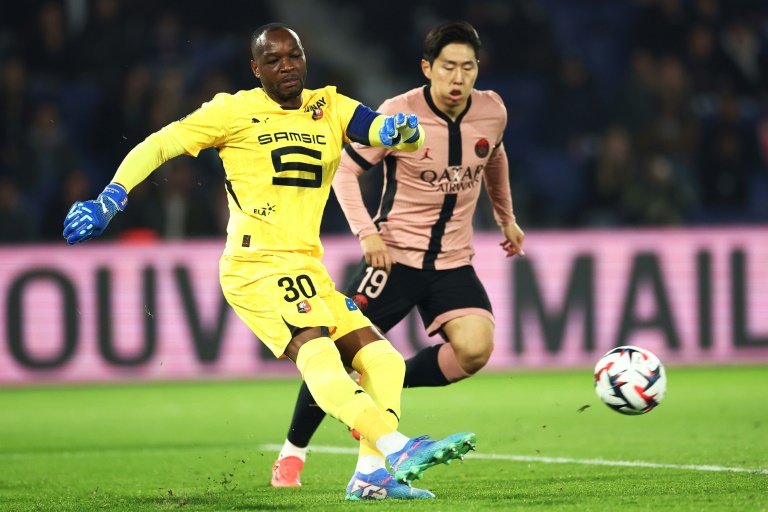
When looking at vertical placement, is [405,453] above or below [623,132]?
below

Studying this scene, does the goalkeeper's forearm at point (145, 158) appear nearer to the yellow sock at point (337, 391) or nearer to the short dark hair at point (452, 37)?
the yellow sock at point (337, 391)

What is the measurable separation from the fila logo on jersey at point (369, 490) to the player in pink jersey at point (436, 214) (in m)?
1.18

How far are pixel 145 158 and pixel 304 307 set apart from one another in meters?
0.85

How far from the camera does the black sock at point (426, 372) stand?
6.29 metres

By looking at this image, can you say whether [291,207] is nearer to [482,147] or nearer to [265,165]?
[265,165]

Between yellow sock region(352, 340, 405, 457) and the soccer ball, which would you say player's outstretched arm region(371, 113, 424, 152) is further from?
the soccer ball

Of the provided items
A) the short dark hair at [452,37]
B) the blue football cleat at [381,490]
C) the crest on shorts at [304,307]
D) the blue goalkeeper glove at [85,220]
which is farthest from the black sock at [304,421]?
the short dark hair at [452,37]

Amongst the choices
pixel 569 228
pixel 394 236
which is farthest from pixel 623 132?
pixel 394 236

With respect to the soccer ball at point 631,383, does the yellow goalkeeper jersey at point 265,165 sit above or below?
above

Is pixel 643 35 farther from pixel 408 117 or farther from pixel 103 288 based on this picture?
pixel 408 117

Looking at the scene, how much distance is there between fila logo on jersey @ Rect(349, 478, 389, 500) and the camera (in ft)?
16.8

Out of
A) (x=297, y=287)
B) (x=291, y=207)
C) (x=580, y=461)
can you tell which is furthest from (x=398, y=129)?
(x=580, y=461)

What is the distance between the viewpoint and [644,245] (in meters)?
12.3

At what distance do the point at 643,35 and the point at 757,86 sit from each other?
1.43m
